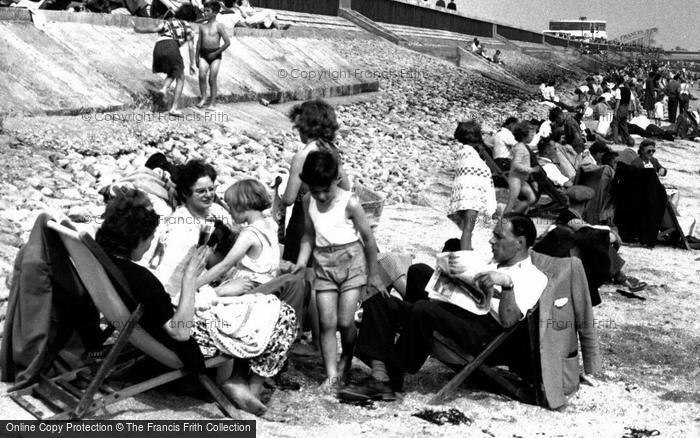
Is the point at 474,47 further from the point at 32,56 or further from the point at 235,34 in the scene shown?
the point at 32,56

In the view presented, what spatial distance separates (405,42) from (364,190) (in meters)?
23.8

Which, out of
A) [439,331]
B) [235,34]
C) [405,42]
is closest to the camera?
[439,331]

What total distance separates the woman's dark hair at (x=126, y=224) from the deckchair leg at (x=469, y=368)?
188 cm

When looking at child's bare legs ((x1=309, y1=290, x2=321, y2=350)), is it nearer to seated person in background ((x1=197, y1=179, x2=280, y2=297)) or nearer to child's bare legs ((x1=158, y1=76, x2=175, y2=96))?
seated person in background ((x1=197, y1=179, x2=280, y2=297))

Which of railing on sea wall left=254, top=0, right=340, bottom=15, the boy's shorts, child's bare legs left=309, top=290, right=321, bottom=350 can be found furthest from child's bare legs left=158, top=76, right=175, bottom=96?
railing on sea wall left=254, top=0, right=340, bottom=15

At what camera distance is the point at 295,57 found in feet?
64.7

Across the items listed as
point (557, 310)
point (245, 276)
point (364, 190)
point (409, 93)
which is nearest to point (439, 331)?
point (557, 310)

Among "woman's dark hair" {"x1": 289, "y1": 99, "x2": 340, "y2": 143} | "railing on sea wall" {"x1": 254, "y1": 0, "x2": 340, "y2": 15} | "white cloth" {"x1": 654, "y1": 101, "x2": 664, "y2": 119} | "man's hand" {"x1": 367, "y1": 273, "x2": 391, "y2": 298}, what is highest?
"railing on sea wall" {"x1": 254, "y1": 0, "x2": 340, "y2": 15}

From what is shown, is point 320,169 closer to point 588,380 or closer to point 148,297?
point 148,297

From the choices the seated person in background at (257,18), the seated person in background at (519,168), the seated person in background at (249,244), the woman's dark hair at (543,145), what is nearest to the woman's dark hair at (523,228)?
the seated person in background at (249,244)

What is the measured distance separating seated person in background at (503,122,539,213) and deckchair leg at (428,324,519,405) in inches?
202

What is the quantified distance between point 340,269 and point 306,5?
22.7 metres

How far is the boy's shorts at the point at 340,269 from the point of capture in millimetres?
5570

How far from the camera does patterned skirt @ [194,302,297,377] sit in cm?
495
